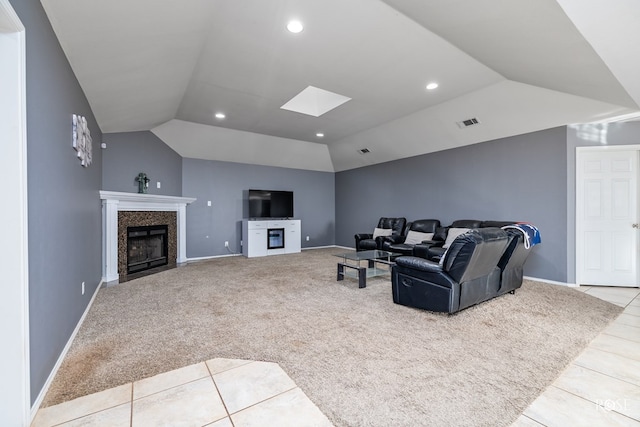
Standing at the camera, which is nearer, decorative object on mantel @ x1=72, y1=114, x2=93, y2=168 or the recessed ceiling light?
decorative object on mantel @ x1=72, y1=114, x2=93, y2=168

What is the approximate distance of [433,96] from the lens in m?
4.40

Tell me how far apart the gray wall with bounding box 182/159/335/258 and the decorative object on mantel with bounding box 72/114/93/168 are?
336 cm

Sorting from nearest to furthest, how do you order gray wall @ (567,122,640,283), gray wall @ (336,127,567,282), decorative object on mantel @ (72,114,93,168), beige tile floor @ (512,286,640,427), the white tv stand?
beige tile floor @ (512,286,640,427)
decorative object on mantel @ (72,114,93,168)
gray wall @ (567,122,640,283)
gray wall @ (336,127,567,282)
the white tv stand

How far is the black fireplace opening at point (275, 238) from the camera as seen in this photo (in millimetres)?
7141

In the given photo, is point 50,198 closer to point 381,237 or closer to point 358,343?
point 358,343

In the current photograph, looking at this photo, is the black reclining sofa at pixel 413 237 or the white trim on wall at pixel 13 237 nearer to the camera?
→ the white trim on wall at pixel 13 237

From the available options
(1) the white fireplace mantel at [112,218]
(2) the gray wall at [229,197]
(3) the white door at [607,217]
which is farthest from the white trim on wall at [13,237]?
(3) the white door at [607,217]

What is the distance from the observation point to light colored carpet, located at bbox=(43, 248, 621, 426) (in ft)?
5.42

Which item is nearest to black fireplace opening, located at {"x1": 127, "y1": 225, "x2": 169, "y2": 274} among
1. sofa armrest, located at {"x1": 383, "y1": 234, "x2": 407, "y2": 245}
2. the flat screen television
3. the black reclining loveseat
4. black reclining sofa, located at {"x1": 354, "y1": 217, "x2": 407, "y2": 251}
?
the flat screen television

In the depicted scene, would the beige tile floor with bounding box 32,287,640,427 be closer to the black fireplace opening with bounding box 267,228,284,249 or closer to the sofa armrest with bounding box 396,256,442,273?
the sofa armrest with bounding box 396,256,442,273

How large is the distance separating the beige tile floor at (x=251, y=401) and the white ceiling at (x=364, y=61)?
97.7 inches

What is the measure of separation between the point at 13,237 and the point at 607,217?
634cm

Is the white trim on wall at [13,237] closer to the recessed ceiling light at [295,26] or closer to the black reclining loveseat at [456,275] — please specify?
the recessed ceiling light at [295,26]

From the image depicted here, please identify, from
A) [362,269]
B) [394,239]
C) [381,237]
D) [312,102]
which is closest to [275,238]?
[381,237]
